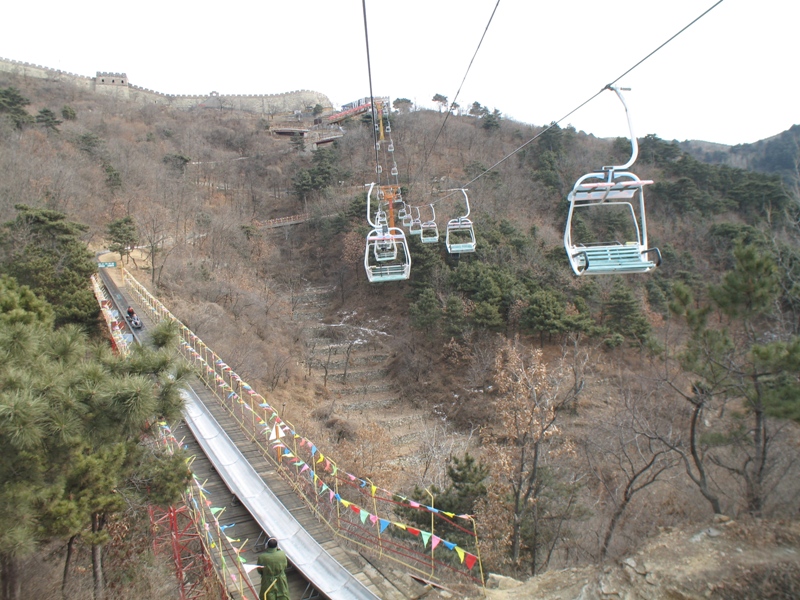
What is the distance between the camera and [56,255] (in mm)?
18266

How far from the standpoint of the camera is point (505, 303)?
25.6m

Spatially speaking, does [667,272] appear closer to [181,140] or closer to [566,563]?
[566,563]

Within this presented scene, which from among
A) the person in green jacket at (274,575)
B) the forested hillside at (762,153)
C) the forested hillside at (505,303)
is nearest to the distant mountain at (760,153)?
the forested hillside at (762,153)

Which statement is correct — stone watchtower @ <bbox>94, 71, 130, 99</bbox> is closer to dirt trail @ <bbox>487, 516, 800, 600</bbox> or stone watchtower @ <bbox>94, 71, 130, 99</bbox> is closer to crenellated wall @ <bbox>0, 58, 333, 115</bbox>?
crenellated wall @ <bbox>0, 58, 333, 115</bbox>

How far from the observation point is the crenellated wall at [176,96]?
63.0 metres

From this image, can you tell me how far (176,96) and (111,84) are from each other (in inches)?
348

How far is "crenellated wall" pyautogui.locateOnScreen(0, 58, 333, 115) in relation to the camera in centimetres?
6303

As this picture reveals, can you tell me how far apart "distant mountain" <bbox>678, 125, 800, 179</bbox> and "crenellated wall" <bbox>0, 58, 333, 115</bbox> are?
2313 inches

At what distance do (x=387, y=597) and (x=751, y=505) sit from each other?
6300mm

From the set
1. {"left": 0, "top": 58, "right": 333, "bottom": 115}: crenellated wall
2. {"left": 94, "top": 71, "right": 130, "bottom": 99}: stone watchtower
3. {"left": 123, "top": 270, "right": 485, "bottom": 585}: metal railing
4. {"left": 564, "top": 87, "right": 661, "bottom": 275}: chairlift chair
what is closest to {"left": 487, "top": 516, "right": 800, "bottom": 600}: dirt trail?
{"left": 123, "top": 270, "right": 485, "bottom": 585}: metal railing

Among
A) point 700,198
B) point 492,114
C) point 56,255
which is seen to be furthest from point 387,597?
point 492,114

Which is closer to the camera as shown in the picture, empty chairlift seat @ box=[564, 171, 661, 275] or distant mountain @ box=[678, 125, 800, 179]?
empty chairlift seat @ box=[564, 171, 661, 275]

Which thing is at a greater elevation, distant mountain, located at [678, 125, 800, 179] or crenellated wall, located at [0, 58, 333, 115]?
crenellated wall, located at [0, 58, 333, 115]

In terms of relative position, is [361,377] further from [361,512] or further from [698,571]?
[698,571]
